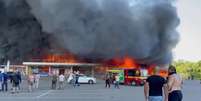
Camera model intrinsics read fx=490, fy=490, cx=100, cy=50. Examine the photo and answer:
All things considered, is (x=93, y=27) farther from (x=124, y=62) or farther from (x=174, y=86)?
(x=174, y=86)

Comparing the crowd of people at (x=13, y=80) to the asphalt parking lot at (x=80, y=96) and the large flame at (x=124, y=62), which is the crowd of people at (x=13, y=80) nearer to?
the asphalt parking lot at (x=80, y=96)

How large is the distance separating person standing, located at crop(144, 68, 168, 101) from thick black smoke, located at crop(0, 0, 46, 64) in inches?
1392

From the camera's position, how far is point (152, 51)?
55844 millimetres

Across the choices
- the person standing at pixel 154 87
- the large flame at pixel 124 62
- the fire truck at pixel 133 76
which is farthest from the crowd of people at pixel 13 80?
the large flame at pixel 124 62

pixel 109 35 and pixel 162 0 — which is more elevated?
pixel 162 0

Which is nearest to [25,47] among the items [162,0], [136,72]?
[136,72]

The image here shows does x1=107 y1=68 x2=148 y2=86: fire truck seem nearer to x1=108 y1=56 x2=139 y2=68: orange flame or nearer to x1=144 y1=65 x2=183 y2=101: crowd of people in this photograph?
x1=108 y1=56 x2=139 y2=68: orange flame

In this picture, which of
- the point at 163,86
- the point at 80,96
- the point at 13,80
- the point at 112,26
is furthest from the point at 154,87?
the point at 112,26

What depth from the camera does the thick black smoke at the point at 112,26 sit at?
45.7 metres

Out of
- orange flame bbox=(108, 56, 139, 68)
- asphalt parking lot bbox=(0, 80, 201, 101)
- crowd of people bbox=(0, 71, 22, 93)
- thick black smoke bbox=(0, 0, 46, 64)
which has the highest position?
thick black smoke bbox=(0, 0, 46, 64)

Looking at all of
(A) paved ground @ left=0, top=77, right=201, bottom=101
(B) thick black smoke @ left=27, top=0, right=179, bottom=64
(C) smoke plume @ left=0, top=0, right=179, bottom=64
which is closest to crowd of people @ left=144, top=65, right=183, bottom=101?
(A) paved ground @ left=0, top=77, right=201, bottom=101

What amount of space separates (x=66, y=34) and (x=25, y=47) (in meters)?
7.70

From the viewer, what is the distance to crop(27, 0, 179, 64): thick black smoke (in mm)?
45656

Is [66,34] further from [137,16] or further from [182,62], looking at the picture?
[182,62]
